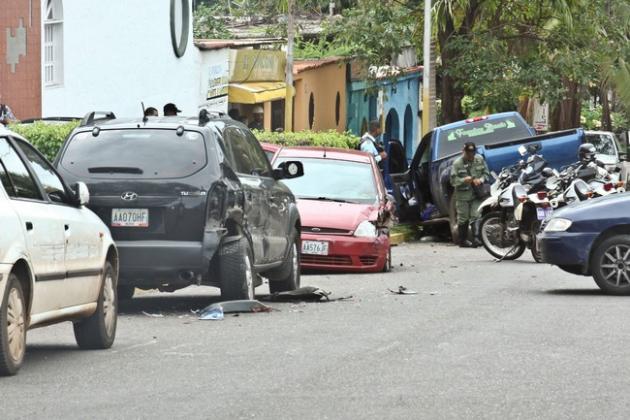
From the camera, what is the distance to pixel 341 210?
20297 mm

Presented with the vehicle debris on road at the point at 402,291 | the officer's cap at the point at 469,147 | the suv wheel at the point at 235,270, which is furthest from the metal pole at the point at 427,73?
the suv wheel at the point at 235,270

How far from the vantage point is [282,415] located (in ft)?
26.0

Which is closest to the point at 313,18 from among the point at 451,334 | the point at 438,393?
the point at 451,334

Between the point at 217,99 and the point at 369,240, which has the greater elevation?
the point at 217,99

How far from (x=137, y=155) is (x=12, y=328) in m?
4.65

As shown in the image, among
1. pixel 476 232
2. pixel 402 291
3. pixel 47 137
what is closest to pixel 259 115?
pixel 476 232

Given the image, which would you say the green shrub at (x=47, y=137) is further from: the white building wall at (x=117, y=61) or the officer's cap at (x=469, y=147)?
the white building wall at (x=117, y=61)

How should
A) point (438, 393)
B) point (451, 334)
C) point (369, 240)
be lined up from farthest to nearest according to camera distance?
point (369, 240) < point (451, 334) < point (438, 393)

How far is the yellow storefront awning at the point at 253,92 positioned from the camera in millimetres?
39188

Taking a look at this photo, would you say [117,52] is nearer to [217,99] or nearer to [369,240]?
[217,99]

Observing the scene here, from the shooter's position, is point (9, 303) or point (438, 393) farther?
point (9, 303)

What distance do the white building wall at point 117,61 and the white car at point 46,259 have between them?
63.0 ft

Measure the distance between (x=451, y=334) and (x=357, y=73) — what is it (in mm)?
37494

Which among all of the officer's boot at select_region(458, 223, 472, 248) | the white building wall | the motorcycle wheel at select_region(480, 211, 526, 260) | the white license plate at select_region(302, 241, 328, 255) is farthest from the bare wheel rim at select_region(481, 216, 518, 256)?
the white building wall
